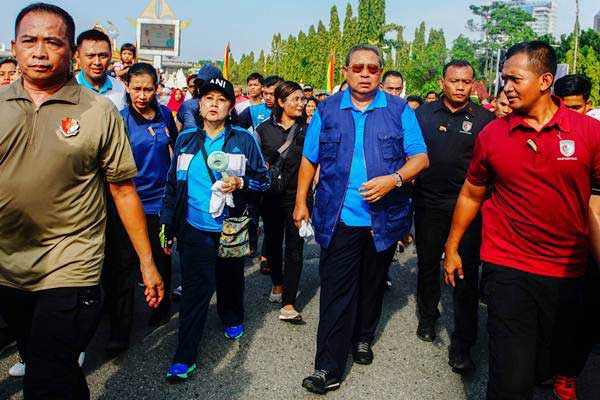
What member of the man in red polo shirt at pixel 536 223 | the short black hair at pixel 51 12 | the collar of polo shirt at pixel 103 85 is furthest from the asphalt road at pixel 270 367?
the short black hair at pixel 51 12

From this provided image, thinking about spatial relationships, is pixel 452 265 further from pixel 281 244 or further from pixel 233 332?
pixel 281 244

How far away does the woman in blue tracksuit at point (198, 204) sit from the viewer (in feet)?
13.3

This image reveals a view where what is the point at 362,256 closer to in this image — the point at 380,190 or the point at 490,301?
the point at 380,190

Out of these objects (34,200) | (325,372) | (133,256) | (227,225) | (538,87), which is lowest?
(325,372)

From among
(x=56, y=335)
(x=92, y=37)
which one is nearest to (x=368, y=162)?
(x=56, y=335)

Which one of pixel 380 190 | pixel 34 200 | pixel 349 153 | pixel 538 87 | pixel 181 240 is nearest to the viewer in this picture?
pixel 34 200

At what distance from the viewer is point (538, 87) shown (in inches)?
120

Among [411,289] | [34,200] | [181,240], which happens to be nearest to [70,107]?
[34,200]

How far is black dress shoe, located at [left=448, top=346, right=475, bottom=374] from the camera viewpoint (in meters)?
4.20

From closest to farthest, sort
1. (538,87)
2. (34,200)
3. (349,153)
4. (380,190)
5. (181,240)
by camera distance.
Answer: (34,200) < (538,87) < (380,190) < (349,153) < (181,240)

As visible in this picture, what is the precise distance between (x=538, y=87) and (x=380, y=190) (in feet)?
3.68

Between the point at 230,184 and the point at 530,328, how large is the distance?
2.15 m

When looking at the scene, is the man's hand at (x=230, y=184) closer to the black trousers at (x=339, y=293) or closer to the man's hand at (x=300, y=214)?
the man's hand at (x=300, y=214)

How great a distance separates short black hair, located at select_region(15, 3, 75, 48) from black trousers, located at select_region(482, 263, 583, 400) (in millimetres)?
2465
